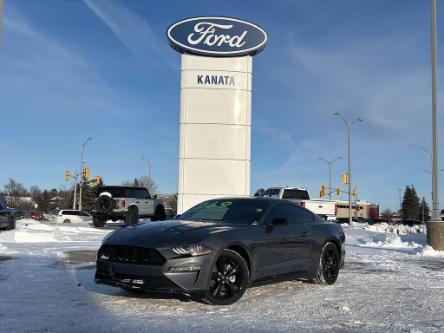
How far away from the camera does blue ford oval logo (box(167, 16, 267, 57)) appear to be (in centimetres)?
2425

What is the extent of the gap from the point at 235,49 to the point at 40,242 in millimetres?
13098

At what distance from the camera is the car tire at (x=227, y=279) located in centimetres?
635

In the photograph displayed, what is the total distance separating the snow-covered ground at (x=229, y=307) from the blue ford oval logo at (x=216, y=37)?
15838mm

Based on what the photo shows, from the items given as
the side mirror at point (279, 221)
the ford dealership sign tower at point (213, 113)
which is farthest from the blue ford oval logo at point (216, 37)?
the side mirror at point (279, 221)

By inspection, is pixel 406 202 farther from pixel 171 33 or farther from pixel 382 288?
pixel 382 288

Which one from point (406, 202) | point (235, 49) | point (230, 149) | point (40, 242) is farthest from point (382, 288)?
point (406, 202)

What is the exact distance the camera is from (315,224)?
8547mm

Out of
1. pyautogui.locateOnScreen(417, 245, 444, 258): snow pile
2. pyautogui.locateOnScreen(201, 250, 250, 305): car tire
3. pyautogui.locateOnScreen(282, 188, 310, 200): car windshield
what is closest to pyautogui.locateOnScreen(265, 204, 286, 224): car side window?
pyautogui.locateOnScreen(201, 250, 250, 305): car tire

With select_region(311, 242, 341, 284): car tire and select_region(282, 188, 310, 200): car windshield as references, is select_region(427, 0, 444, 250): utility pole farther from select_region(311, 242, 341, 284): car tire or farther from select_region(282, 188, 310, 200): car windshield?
select_region(282, 188, 310, 200): car windshield

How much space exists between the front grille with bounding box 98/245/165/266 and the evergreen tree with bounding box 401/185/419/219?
391ft

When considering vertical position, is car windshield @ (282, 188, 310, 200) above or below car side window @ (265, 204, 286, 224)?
above

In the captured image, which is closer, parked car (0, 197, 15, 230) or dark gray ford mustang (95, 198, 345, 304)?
dark gray ford mustang (95, 198, 345, 304)

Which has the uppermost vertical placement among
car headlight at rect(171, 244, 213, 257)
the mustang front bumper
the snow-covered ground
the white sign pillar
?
the white sign pillar

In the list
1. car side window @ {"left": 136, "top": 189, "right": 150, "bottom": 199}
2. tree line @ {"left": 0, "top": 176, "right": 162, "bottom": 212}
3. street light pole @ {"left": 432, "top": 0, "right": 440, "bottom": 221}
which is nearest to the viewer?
street light pole @ {"left": 432, "top": 0, "right": 440, "bottom": 221}
